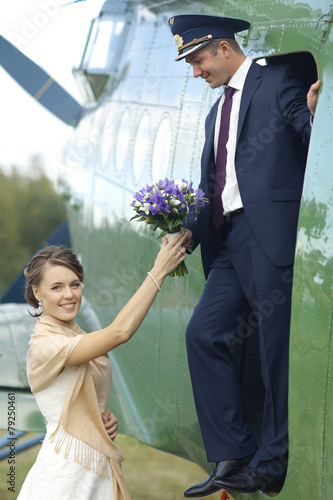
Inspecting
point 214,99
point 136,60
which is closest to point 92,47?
point 136,60

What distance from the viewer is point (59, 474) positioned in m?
3.95

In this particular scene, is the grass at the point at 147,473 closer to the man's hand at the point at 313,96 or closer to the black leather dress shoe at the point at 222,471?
the black leather dress shoe at the point at 222,471

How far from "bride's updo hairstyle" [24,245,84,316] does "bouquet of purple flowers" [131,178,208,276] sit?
47cm

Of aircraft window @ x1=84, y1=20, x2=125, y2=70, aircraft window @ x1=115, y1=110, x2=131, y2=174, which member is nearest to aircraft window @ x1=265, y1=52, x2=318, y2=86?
aircraft window @ x1=115, y1=110, x2=131, y2=174

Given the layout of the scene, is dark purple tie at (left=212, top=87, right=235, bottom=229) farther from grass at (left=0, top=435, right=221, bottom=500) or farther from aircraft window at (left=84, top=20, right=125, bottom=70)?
aircraft window at (left=84, top=20, right=125, bottom=70)

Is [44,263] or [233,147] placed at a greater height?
[233,147]

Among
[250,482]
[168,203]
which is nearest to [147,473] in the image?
[250,482]

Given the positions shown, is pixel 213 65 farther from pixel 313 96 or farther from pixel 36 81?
pixel 36 81

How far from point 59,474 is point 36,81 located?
9.94 metres

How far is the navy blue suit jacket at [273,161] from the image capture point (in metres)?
4.13

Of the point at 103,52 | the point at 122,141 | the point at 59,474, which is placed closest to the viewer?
the point at 59,474

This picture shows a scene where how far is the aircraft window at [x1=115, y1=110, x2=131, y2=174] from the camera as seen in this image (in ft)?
26.7

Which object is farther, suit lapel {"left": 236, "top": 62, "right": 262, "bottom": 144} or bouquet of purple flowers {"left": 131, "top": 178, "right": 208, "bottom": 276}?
suit lapel {"left": 236, "top": 62, "right": 262, "bottom": 144}

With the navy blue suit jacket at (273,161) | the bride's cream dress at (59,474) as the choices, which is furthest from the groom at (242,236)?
the bride's cream dress at (59,474)
